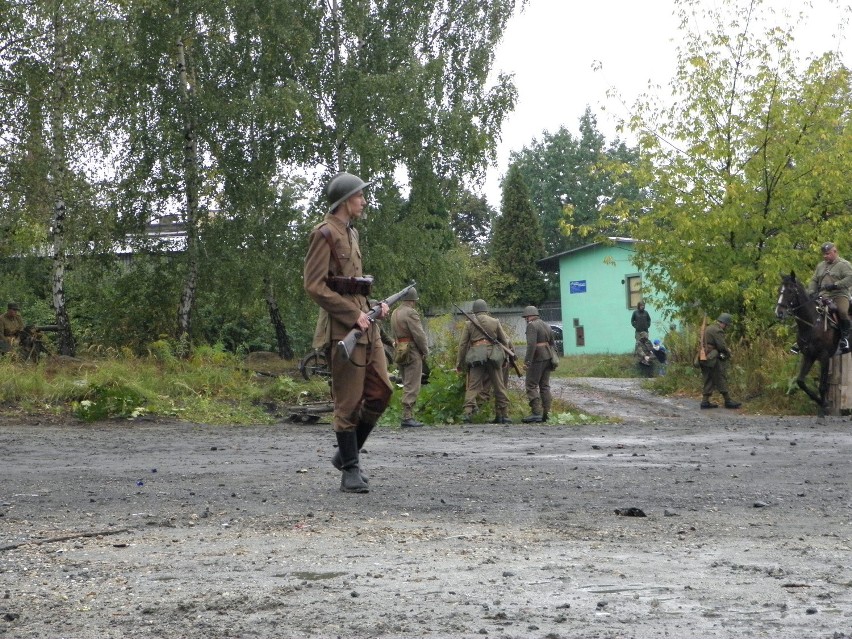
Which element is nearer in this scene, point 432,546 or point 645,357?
point 432,546

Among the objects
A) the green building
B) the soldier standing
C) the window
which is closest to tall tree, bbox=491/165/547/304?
the green building

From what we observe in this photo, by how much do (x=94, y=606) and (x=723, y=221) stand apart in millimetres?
22315

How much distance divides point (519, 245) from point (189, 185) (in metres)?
51.5

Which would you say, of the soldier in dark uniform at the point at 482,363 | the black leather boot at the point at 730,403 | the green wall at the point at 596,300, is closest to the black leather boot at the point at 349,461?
the soldier in dark uniform at the point at 482,363

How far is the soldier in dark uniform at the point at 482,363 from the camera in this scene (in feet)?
64.7

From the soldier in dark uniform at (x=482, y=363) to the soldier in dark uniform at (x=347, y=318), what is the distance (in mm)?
11213

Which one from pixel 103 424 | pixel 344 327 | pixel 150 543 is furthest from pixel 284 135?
pixel 150 543

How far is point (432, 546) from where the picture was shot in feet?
19.4

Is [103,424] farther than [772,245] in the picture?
No

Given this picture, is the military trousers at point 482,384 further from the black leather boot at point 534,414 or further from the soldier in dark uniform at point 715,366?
the soldier in dark uniform at point 715,366

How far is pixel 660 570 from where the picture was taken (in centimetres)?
522

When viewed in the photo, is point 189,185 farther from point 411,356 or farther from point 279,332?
point 411,356

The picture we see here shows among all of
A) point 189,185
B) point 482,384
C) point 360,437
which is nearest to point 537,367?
point 482,384

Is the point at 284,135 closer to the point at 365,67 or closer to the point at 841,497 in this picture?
the point at 365,67
